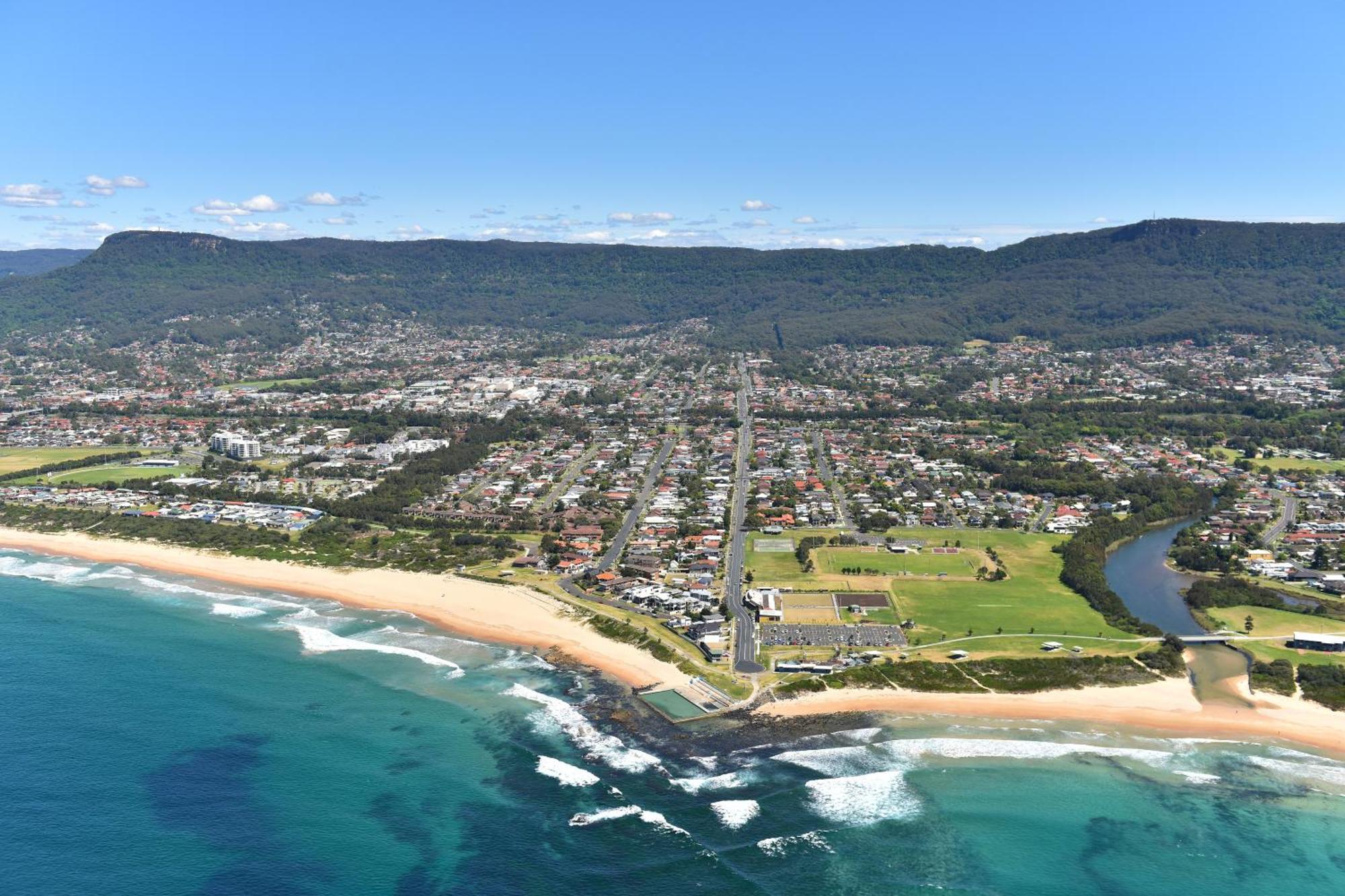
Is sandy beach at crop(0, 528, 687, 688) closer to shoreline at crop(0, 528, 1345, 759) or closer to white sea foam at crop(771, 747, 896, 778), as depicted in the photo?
shoreline at crop(0, 528, 1345, 759)

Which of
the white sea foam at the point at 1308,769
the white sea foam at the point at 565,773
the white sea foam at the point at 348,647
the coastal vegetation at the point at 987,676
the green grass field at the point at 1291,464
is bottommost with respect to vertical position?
the white sea foam at the point at 348,647

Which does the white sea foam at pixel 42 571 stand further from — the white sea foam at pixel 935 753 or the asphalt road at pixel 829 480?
the asphalt road at pixel 829 480

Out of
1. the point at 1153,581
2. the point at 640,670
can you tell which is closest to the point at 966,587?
the point at 1153,581

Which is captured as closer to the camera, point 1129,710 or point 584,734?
point 584,734

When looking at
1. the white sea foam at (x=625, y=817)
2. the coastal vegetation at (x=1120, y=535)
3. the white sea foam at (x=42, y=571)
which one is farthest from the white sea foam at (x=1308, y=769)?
the white sea foam at (x=42, y=571)

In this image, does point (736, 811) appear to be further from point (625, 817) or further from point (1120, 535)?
point (1120, 535)

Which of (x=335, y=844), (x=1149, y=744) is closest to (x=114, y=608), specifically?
(x=335, y=844)
